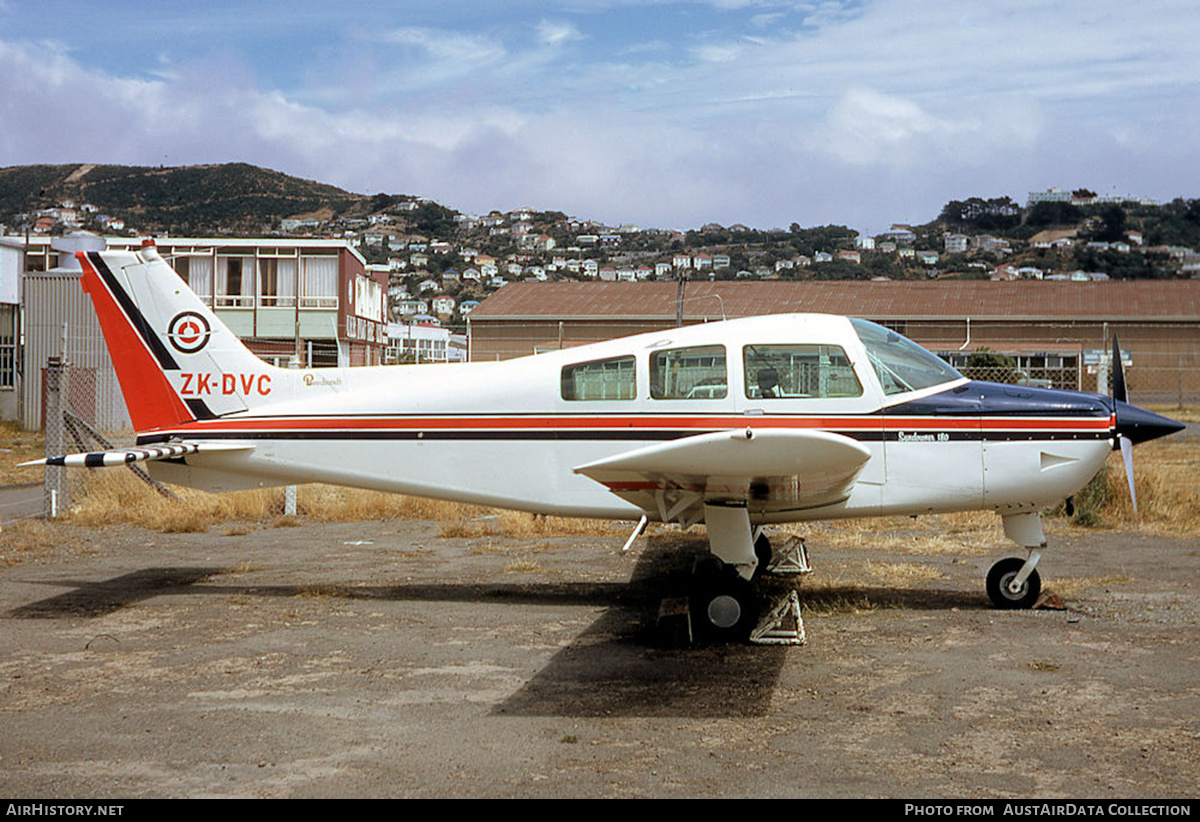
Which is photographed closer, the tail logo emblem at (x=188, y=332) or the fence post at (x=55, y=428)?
the tail logo emblem at (x=188, y=332)

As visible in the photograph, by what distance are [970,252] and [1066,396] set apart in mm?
115479

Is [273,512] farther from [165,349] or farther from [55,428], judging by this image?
[165,349]

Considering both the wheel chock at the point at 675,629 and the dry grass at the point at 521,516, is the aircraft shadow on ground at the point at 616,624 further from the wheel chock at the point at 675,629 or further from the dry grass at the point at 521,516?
the dry grass at the point at 521,516

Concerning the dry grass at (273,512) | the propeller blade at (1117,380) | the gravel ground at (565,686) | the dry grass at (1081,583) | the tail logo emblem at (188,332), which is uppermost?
Answer: the tail logo emblem at (188,332)

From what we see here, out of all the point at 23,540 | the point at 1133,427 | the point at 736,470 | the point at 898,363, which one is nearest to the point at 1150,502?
the point at 1133,427

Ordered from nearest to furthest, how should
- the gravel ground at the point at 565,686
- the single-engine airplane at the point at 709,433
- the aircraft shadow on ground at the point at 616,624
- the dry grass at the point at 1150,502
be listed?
Result: the gravel ground at the point at 565,686, the aircraft shadow on ground at the point at 616,624, the single-engine airplane at the point at 709,433, the dry grass at the point at 1150,502

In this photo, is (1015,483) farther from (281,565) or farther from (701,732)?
(281,565)

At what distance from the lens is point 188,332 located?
962cm

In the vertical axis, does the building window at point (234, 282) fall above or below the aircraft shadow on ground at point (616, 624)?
above

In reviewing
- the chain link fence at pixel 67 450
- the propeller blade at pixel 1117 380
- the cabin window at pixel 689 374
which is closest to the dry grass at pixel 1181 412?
the propeller blade at pixel 1117 380

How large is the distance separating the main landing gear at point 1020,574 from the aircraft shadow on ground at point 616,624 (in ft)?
0.80

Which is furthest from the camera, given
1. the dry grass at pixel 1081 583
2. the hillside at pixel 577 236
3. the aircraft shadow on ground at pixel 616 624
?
the hillside at pixel 577 236

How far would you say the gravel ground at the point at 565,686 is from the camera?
189 inches

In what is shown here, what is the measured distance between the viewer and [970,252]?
115938mm
